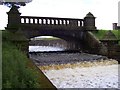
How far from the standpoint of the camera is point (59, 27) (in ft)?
83.2

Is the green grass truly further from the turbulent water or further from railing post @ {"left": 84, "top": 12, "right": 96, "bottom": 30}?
railing post @ {"left": 84, "top": 12, "right": 96, "bottom": 30}

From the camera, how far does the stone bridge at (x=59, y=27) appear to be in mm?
23750

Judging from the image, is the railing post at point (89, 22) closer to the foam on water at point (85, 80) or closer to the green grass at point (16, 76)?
the foam on water at point (85, 80)

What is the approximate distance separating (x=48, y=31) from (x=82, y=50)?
3.69m

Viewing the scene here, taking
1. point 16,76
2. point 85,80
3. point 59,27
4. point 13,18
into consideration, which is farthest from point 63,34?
point 16,76

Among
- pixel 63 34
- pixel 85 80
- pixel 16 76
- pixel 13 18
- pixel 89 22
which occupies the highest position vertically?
pixel 13 18

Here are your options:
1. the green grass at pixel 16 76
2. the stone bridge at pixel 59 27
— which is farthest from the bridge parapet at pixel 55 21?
the green grass at pixel 16 76

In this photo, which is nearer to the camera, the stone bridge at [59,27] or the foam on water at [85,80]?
the foam on water at [85,80]

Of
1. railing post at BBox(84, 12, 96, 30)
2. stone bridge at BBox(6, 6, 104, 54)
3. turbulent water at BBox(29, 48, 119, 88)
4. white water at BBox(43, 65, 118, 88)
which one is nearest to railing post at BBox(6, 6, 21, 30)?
stone bridge at BBox(6, 6, 104, 54)

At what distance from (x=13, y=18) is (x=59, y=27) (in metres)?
4.31

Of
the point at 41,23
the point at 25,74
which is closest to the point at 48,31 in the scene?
the point at 41,23

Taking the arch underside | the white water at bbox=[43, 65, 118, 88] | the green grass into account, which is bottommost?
the white water at bbox=[43, 65, 118, 88]

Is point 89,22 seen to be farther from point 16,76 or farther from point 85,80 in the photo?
point 16,76

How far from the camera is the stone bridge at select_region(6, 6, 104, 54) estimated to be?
23750 mm
